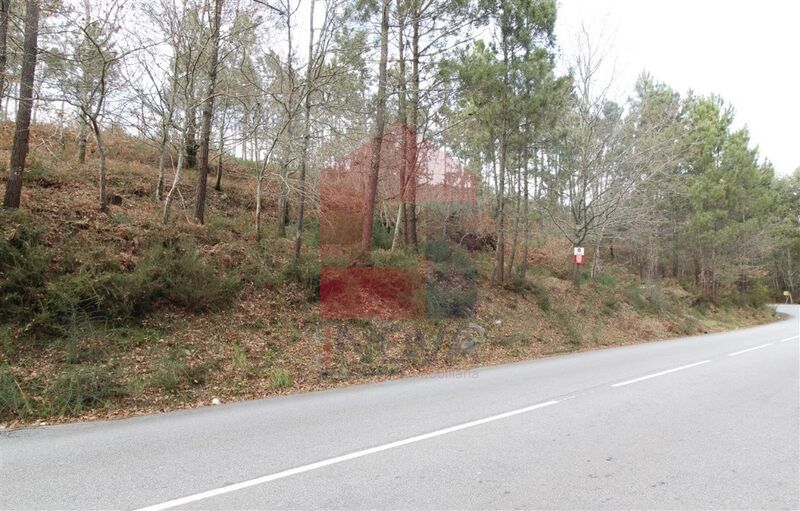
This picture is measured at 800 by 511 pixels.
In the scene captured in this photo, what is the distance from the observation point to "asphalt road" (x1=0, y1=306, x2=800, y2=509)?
392 centimetres

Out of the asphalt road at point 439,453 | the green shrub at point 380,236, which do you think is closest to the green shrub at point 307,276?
the asphalt road at point 439,453

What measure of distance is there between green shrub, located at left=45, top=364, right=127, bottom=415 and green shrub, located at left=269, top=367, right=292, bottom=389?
2.45 metres

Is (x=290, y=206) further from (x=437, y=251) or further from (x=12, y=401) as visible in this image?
(x=12, y=401)

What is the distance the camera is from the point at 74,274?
9.09 m

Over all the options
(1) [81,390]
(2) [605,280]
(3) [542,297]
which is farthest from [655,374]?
(2) [605,280]

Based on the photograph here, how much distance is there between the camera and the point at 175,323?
9820 mm

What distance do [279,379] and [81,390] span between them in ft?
10.4

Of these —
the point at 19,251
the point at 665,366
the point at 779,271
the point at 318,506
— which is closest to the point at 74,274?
the point at 19,251

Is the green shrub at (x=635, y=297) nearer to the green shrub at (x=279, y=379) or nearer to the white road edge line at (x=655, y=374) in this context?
the white road edge line at (x=655, y=374)

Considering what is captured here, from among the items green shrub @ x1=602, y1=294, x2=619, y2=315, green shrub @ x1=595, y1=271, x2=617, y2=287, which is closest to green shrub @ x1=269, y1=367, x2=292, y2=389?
green shrub @ x1=602, y1=294, x2=619, y2=315

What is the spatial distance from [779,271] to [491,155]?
55986 millimetres

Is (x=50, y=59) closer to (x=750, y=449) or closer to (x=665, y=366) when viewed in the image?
(x=750, y=449)
